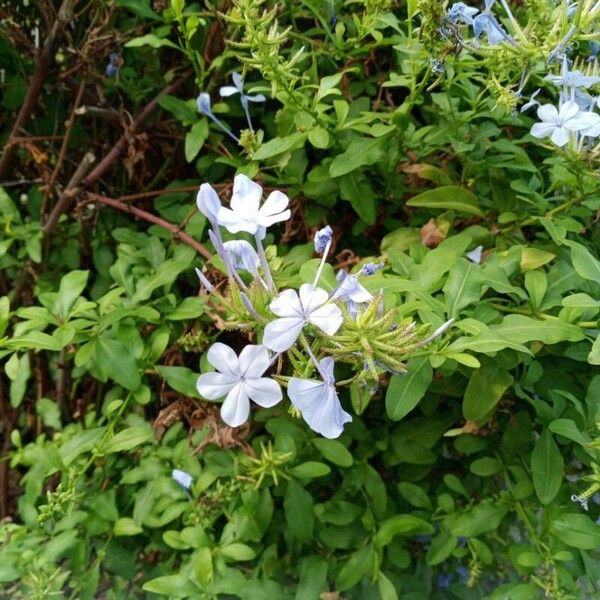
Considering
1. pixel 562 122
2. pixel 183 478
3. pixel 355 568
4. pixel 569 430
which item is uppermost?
pixel 562 122

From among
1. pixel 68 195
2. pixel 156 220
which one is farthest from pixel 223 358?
pixel 68 195

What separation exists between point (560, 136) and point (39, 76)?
3.13ft

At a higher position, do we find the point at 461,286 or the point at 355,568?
the point at 461,286

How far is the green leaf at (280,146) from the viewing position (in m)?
1.02

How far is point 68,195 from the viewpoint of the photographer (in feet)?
4.24

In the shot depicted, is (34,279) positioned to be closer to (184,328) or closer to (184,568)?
(184,328)

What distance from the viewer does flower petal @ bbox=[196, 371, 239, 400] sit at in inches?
27.4

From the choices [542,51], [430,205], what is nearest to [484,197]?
[430,205]

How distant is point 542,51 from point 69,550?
3.38 ft

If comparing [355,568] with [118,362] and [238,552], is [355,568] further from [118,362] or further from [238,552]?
[118,362]

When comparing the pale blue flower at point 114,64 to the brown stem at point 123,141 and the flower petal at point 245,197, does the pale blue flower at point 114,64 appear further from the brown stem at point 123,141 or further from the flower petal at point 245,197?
the flower petal at point 245,197

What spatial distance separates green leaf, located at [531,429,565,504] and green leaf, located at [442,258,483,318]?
0.91ft

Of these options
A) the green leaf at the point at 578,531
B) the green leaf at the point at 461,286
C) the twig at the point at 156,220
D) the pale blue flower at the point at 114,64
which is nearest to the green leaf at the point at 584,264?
the green leaf at the point at 461,286

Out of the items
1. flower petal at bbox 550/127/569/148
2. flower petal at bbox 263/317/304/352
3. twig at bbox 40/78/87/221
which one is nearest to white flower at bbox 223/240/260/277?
flower petal at bbox 263/317/304/352
